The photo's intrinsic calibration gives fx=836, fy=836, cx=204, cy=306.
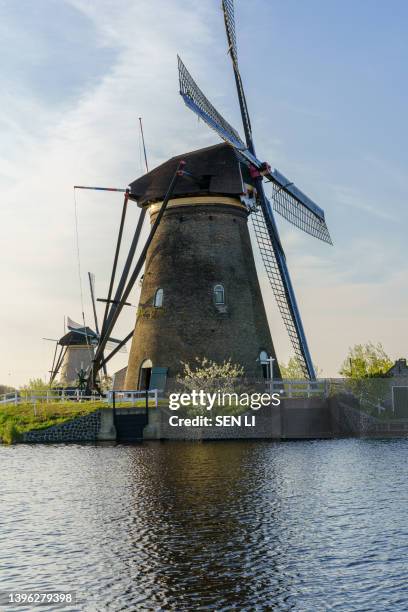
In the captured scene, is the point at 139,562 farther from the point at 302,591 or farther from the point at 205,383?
the point at 205,383

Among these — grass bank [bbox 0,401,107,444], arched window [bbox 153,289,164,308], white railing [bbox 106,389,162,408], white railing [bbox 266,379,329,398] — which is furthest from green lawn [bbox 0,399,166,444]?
white railing [bbox 266,379,329,398]

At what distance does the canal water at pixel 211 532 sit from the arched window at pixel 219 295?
39.6ft

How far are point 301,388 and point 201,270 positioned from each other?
24.0 feet

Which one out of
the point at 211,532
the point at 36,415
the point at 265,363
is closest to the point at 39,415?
the point at 36,415

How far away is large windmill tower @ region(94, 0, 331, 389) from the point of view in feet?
127

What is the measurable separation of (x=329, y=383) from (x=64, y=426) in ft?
40.1

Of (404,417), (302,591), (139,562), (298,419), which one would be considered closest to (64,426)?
(298,419)

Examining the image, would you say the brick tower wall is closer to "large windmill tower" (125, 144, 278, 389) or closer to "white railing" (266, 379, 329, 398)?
"large windmill tower" (125, 144, 278, 389)

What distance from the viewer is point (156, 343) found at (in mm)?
39250

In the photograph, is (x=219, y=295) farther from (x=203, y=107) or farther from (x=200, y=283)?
(x=203, y=107)

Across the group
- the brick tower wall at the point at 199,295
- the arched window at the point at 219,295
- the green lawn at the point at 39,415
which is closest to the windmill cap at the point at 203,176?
the brick tower wall at the point at 199,295

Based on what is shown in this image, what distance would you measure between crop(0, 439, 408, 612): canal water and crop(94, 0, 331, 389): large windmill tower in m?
11.2

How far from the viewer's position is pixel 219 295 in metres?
39.3

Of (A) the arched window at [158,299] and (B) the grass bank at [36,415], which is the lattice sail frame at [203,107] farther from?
(B) the grass bank at [36,415]
